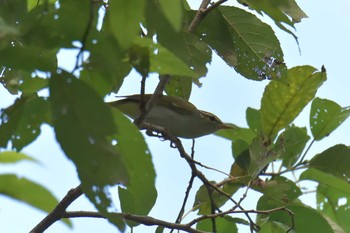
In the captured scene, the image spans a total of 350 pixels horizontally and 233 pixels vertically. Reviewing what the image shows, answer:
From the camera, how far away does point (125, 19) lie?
100cm

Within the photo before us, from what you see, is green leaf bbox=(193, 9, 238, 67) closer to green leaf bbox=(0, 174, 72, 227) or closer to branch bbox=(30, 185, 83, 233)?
branch bbox=(30, 185, 83, 233)

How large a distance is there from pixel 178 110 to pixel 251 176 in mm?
428

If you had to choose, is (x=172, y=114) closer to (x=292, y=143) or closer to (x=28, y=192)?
(x=292, y=143)

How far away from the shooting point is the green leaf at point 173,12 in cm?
94

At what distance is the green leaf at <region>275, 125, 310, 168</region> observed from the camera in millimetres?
2572

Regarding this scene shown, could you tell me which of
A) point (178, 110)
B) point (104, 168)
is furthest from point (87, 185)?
point (178, 110)

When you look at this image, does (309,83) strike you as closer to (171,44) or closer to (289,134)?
(289,134)

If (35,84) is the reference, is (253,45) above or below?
above

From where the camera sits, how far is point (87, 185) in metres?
1.07

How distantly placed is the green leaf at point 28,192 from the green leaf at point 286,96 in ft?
5.29

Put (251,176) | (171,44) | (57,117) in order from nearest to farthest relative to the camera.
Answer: (57,117)
(171,44)
(251,176)

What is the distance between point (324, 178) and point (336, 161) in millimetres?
141

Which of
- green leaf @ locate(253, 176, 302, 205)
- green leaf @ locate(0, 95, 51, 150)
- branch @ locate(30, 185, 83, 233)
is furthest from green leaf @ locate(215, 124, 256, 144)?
green leaf @ locate(0, 95, 51, 150)

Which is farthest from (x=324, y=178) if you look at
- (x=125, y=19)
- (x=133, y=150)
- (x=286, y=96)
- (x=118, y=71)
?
(x=125, y=19)
